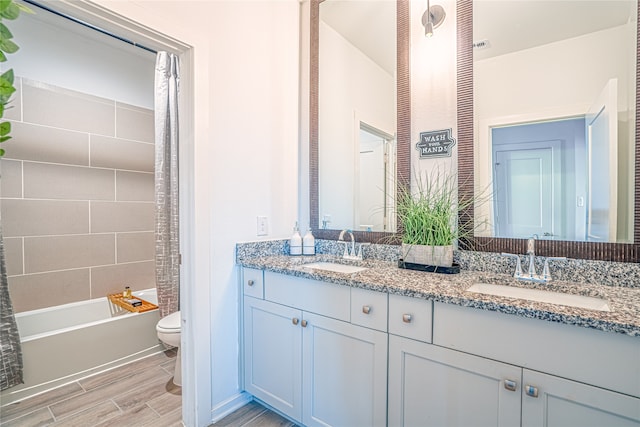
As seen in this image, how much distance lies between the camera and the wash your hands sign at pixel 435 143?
1615 millimetres

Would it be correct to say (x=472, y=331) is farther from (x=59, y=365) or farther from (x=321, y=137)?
(x=59, y=365)

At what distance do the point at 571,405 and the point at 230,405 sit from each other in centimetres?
158

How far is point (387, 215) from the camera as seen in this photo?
6.08 ft

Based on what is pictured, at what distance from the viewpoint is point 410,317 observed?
3.89ft

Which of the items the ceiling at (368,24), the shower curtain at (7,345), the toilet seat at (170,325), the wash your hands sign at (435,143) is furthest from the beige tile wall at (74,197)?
→ the wash your hands sign at (435,143)

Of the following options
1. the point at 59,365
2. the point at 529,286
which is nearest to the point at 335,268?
the point at 529,286

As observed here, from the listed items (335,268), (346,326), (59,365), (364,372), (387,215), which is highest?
(387,215)

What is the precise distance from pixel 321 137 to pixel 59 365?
2.31 m

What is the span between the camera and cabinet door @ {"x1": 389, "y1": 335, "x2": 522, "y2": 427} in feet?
3.33

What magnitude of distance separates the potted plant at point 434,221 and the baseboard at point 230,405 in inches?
48.6

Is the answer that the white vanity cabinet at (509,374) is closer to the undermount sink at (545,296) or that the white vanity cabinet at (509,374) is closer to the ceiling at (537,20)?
the undermount sink at (545,296)

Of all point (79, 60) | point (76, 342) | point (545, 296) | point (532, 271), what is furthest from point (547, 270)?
point (79, 60)

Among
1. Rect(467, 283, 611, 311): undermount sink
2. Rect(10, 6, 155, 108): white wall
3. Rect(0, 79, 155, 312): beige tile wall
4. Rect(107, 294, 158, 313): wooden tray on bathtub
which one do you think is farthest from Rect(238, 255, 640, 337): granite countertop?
Rect(10, 6, 155, 108): white wall

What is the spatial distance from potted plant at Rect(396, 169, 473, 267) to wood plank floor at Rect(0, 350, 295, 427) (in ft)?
3.79
